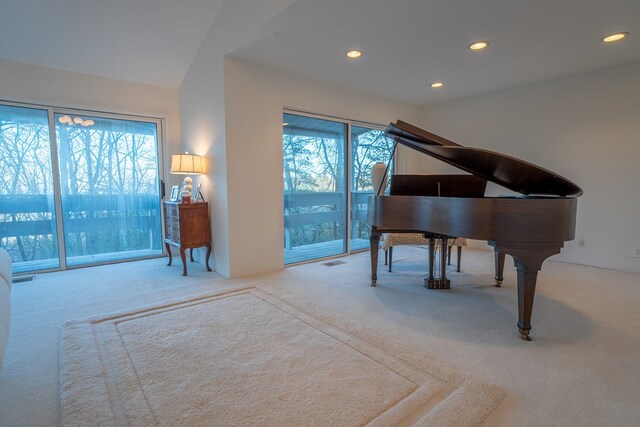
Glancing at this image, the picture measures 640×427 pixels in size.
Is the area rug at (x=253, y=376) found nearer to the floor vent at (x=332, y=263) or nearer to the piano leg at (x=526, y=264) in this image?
the piano leg at (x=526, y=264)

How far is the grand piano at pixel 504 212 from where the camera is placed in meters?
1.98

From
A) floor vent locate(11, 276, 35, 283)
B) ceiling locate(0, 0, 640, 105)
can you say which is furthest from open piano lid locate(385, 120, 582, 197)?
floor vent locate(11, 276, 35, 283)

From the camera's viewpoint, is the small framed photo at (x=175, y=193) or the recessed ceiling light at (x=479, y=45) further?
the small framed photo at (x=175, y=193)

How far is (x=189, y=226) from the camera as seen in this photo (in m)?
3.65

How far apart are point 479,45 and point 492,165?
4.88 ft

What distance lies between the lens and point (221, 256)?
364 cm

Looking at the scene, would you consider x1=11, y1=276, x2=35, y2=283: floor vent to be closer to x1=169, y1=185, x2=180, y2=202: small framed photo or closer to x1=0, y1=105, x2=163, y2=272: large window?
x1=0, y1=105, x2=163, y2=272: large window

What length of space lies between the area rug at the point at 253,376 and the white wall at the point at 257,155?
1270 mm

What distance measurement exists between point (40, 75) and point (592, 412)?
551 centimetres

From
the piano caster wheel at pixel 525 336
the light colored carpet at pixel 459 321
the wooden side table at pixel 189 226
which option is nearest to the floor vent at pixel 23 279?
the light colored carpet at pixel 459 321

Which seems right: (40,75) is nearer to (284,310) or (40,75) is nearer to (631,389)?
(284,310)

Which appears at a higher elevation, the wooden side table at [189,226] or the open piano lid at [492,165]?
the open piano lid at [492,165]

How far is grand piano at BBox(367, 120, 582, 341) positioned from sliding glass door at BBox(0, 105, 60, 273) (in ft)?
13.0

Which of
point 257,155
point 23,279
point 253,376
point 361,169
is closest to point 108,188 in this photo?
point 23,279
